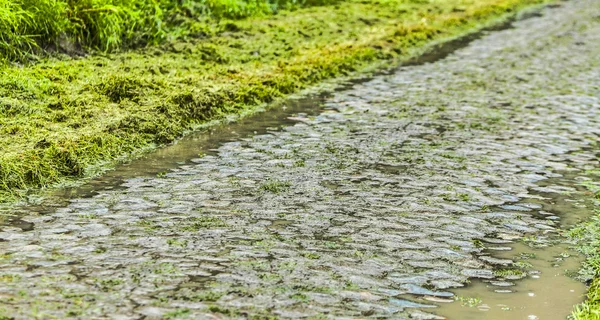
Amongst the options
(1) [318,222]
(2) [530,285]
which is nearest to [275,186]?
(1) [318,222]

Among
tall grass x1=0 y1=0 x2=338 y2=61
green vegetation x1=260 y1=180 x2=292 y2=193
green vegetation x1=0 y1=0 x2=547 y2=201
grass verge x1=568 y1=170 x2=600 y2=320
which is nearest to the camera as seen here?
grass verge x1=568 y1=170 x2=600 y2=320

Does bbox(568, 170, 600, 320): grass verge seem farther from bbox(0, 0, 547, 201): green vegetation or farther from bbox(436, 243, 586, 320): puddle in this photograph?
bbox(0, 0, 547, 201): green vegetation

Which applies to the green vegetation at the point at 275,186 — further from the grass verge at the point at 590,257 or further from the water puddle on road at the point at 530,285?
the grass verge at the point at 590,257

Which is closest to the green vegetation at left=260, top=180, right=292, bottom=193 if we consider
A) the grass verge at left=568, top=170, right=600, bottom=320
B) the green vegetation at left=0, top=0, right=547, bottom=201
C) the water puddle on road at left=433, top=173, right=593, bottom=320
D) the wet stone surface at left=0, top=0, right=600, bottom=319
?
the wet stone surface at left=0, top=0, right=600, bottom=319

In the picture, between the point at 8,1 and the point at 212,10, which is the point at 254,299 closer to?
the point at 8,1

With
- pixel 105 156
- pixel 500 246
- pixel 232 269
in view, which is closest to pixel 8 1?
pixel 105 156

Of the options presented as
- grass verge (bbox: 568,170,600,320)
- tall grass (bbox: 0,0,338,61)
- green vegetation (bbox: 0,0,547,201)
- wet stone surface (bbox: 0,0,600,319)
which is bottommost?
grass verge (bbox: 568,170,600,320)

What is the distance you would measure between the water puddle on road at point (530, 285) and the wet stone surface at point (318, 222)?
88 mm

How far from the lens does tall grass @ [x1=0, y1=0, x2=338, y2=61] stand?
1116 cm

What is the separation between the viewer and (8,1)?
11.1 m

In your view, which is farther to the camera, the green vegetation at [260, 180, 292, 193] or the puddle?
the green vegetation at [260, 180, 292, 193]

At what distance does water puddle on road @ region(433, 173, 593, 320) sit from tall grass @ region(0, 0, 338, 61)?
719 centimetres

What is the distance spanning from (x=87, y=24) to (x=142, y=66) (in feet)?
4.76

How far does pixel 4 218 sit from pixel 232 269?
6.95 ft
